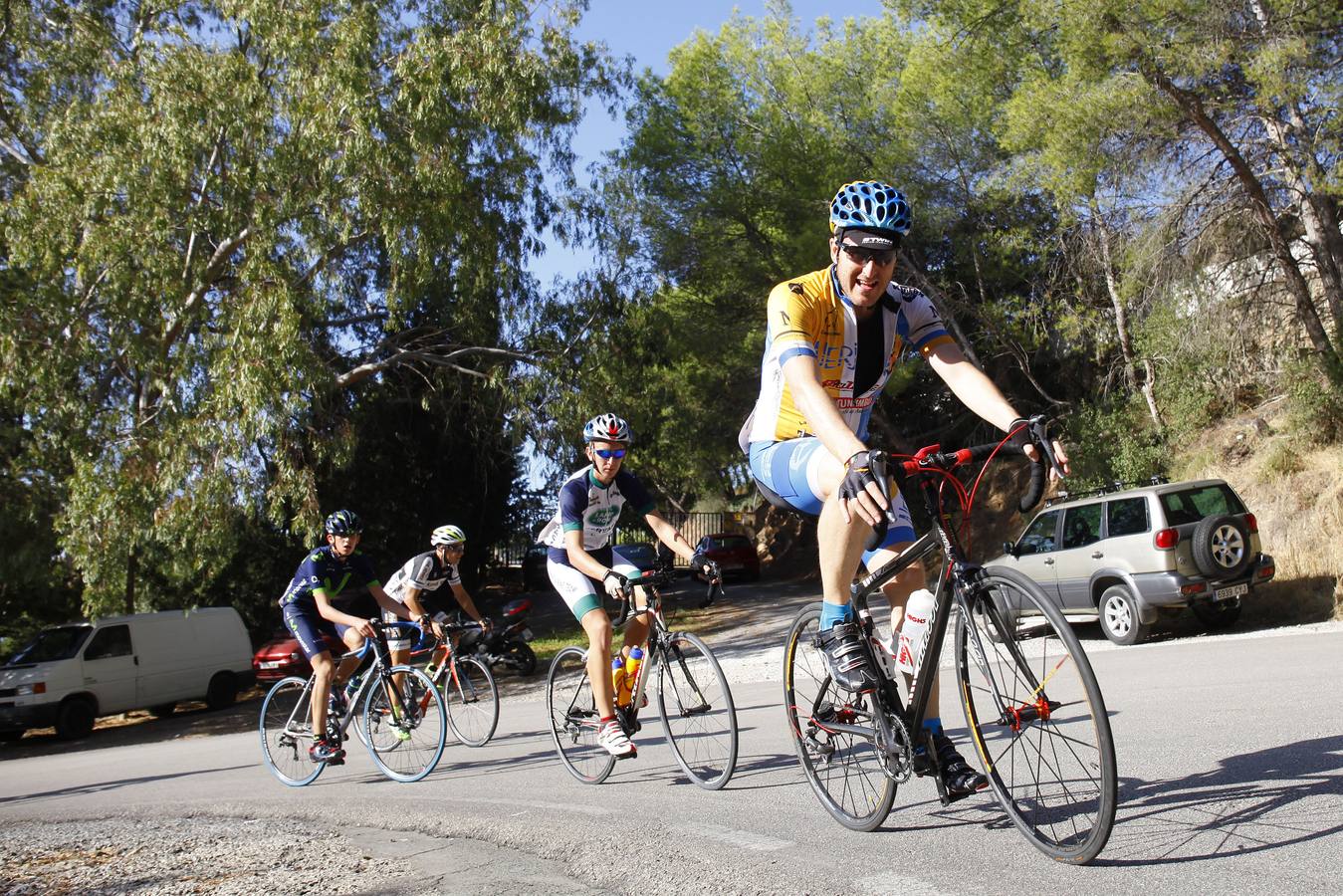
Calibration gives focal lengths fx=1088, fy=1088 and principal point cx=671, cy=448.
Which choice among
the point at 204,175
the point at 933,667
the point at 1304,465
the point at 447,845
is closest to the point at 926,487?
the point at 933,667

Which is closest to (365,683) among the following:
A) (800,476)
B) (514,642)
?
(800,476)

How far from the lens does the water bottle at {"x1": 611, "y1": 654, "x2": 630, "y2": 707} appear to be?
21.6 ft

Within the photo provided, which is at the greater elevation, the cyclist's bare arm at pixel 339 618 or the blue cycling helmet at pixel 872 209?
the blue cycling helmet at pixel 872 209

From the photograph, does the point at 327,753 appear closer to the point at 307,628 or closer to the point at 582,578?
the point at 307,628

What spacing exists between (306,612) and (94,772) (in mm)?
4790

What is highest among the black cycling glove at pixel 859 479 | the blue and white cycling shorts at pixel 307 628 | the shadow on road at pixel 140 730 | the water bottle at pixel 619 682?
the black cycling glove at pixel 859 479

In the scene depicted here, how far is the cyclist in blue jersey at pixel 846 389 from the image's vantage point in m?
→ 3.98

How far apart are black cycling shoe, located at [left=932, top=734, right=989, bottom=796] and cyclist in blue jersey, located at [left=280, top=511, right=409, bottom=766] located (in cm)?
557

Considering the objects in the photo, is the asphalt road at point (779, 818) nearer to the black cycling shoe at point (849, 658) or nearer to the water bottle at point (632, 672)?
the water bottle at point (632, 672)

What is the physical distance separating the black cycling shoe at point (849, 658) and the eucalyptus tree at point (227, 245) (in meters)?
14.2

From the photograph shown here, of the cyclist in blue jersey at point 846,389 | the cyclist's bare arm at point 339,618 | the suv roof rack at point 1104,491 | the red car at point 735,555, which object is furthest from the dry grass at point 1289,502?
the red car at point 735,555

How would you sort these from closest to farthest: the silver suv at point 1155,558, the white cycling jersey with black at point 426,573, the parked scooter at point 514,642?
the white cycling jersey with black at point 426,573
the silver suv at point 1155,558
the parked scooter at point 514,642

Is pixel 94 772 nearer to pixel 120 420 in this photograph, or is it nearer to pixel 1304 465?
pixel 120 420

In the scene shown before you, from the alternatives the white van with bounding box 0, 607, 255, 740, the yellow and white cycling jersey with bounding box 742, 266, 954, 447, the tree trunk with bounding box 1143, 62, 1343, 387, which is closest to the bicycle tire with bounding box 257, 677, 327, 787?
the yellow and white cycling jersey with bounding box 742, 266, 954, 447
